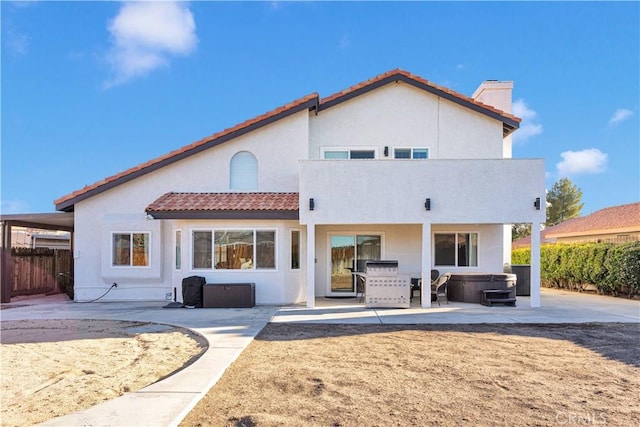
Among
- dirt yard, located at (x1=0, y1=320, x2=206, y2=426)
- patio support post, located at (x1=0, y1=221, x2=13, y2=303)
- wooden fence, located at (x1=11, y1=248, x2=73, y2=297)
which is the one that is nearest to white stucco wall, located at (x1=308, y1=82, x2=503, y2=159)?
dirt yard, located at (x1=0, y1=320, x2=206, y2=426)

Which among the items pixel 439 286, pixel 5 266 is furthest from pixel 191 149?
pixel 439 286

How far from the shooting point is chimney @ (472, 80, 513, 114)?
19.2 m

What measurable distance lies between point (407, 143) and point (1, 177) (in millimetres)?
14877

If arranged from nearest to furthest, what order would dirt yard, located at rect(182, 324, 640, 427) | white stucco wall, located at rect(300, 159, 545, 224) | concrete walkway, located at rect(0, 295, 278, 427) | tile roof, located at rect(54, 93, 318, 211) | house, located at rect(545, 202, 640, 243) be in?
concrete walkway, located at rect(0, 295, 278, 427) → dirt yard, located at rect(182, 324, 640, 427) → white stucco wall, located at rect(300, 159, 545, 224) → tile roof, located at rect(54, 93, 318, 211) → house, located at rect(545, 202, 640, 243)

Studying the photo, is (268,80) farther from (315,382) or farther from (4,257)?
(315,382)

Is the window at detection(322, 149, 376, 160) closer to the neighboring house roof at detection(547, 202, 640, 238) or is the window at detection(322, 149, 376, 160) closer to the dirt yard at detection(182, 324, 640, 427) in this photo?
the dirt yard at detection(182, 324, 640, 427)

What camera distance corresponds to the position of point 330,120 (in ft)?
56.2

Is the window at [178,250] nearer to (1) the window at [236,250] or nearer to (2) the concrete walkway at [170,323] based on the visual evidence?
(1) the window at [236,250]

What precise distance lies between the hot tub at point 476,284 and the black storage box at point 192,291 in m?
8.54

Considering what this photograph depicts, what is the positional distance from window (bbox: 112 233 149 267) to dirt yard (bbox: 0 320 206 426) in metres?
4.49

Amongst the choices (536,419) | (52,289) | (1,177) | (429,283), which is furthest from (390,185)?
(52,289)

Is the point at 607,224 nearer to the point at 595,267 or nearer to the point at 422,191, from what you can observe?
the point at 595,267

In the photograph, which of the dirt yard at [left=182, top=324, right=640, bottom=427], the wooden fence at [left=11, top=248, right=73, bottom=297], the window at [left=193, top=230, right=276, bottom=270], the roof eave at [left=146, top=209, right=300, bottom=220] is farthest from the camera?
the wooden fence at [left=11, top=248, right=73, bottom=297]

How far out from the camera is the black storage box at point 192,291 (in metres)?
14.2
